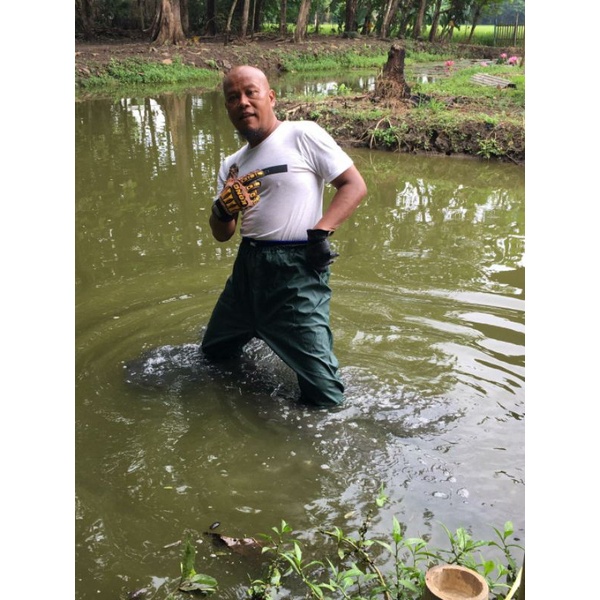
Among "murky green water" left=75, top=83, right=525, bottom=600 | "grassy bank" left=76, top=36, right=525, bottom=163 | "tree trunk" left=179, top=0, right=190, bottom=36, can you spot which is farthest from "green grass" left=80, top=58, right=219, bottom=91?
"murky green water" left=75, top=83, right=525, bottom=600

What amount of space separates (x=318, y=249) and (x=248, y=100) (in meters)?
0.79

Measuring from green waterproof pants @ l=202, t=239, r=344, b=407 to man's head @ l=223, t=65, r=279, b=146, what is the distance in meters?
0.60

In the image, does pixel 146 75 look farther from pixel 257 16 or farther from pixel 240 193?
pixel 240 193

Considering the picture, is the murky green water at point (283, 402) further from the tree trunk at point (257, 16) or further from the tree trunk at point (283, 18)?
the tree trunk at point (257, 16)

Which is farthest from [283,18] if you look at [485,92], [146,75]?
[485,92]

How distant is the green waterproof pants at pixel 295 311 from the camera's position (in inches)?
140

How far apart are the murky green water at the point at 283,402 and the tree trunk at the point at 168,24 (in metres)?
18.8

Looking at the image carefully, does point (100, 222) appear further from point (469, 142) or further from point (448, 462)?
point (469, 142)

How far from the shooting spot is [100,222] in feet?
23.2

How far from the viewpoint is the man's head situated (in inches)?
132

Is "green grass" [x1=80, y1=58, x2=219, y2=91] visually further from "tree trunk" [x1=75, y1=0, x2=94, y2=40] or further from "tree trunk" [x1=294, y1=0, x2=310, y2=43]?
"tree trunk" [x1=294, y1=0, x2=310, y2=43]

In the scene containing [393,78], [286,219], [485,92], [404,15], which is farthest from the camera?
[404,15]

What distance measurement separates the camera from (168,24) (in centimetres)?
2436

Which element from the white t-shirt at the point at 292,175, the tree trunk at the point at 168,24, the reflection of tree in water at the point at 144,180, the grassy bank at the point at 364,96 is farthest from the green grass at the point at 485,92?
the tree trunk at the point at 168,24
